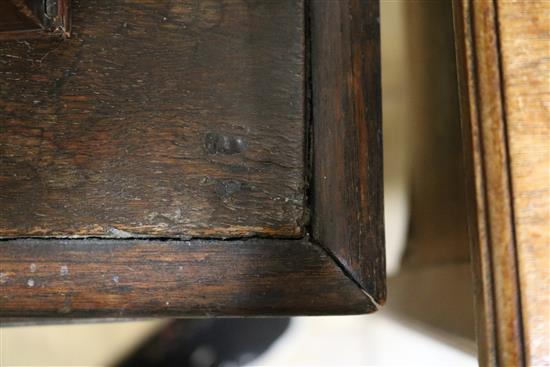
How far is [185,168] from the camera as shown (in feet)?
→ 1.33

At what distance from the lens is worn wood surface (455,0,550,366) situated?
1.18ft

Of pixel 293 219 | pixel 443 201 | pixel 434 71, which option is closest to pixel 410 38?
pixel 434 71

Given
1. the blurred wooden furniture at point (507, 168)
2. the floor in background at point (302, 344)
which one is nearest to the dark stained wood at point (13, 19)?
Result: the blurred wooden furniture at point (507, 168)

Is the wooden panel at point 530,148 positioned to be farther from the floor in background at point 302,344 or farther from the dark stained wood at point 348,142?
the floor in background at point 302,344

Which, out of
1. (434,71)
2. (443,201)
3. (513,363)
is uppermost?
(434,71)

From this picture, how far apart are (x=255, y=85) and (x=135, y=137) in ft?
0.31

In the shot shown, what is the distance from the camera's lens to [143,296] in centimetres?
40

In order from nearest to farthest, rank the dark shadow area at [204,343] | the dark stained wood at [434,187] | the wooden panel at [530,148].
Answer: the wooden panel at [530,148]
the dark stained wood at [434,187]
the dark shadow area at [204,343]

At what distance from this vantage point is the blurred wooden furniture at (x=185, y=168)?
40 cm

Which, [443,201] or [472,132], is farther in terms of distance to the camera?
[443,201]

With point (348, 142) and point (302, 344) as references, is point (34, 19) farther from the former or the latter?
point (302, 344)

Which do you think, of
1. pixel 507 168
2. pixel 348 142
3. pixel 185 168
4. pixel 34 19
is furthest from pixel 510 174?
pixel 34 19

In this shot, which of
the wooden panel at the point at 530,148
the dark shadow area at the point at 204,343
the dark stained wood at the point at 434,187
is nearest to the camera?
the wooden panel at the point at 530,148

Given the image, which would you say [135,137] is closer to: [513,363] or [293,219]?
[293,219]
